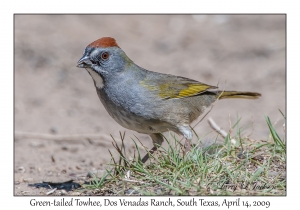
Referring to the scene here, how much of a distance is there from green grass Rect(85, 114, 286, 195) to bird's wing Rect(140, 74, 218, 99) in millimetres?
729

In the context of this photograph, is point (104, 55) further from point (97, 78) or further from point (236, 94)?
point (236, 94)

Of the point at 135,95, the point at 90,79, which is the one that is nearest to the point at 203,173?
the point at 135,95

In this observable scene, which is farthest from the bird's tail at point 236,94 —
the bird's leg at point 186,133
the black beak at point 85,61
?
the black beak at point 85,61

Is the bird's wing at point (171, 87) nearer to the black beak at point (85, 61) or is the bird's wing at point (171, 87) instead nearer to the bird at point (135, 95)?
the bird at point (135, 95)

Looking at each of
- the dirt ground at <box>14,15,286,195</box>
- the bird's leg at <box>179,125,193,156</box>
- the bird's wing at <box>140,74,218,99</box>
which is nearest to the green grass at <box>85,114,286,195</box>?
the bird's leg at <box>179,125,193,156</box>

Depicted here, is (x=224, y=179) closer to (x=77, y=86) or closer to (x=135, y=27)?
(x=77, y=86)

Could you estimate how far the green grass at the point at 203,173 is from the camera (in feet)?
15.3

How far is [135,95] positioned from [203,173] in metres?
1.21

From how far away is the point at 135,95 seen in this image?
548cm

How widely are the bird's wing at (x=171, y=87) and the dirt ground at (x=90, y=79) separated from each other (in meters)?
0.64

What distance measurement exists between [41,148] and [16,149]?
350mm

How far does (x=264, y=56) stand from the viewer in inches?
440

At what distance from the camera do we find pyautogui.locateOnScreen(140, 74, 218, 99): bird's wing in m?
5.71

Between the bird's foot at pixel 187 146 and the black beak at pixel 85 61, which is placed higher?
the black beak at pixel 85 61
